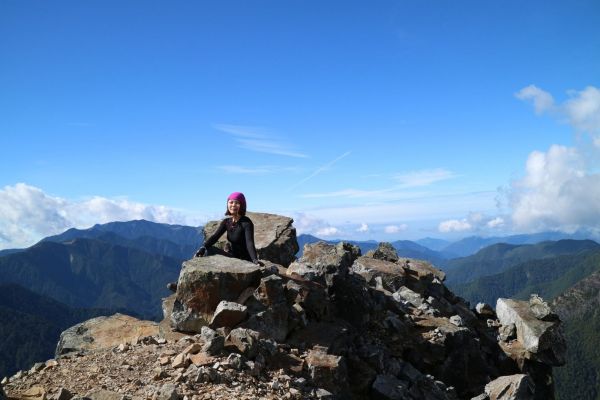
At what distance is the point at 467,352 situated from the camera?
23750 millimetres

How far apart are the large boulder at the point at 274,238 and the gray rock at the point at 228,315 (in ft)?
44.0

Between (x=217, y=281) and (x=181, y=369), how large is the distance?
4.46 metres

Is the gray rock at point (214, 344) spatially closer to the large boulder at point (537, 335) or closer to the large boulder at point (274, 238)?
the large boulder at point (274, 238)

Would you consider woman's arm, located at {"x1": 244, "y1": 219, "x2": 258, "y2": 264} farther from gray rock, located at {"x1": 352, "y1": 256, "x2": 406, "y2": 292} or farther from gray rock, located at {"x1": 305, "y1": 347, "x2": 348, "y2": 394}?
gray rock, located at {"x1": 352, "y1": 256, "x2": 406, "y2": 292}

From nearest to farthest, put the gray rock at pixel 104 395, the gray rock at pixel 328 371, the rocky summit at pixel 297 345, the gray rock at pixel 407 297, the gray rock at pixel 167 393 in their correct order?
the gray rock at pixel 167 393 < the gray rock at pixel 104 395 < the rocky summit at pixel 297 345 < the gray rock at pixel 328 371 < the gray rock at pixel 407 297

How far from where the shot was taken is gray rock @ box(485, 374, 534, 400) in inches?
818

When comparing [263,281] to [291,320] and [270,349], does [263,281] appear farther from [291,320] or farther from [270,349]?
[270,349]

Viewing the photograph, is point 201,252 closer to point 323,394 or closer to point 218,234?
point 218,234

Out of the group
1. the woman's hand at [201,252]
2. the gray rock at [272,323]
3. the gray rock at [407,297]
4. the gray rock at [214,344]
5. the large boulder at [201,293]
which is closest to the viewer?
the gray rock at [214,344]

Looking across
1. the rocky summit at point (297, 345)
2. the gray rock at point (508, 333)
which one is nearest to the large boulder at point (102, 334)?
the rocky summit at point (297, 345)

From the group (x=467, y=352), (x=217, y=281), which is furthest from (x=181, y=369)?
(x=467, y=352)

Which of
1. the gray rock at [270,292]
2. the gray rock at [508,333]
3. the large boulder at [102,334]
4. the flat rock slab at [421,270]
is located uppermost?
the gray rock at [270,292]

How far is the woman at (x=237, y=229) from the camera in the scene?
1880 centimetres

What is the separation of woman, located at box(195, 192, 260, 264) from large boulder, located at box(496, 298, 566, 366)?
793 inches
